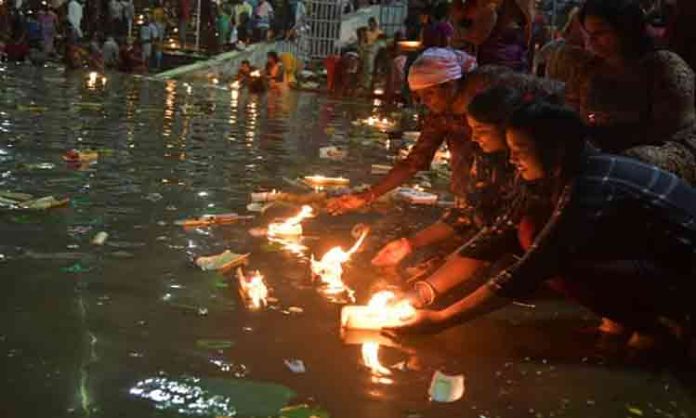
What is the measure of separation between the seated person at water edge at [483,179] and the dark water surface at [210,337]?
308 millimetres

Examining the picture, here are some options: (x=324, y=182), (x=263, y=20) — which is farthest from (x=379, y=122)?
(x=263, y=20)

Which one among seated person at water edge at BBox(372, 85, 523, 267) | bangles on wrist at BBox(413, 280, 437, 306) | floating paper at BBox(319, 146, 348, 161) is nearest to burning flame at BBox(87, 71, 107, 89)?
floating paper at BBox(319, 146, 348, 161)

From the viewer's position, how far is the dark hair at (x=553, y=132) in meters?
3.93

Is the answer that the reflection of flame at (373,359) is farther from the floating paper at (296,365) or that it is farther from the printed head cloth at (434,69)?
the printed head cloth at (434,69)

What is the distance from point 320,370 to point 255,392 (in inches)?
15.6

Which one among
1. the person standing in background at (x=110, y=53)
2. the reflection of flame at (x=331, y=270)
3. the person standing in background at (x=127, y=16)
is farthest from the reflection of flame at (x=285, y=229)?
the person standing in background at (x=127, y=16)

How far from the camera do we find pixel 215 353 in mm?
3943

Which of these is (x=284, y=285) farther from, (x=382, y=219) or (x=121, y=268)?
(x=382, y=219)

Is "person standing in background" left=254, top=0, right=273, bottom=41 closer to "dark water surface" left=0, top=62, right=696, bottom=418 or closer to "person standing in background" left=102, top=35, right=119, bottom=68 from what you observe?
"person standing in background" left=102, top=35, right=119, bottom=68

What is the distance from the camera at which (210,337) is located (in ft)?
13.6

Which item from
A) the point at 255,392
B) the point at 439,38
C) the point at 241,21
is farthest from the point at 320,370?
the point at 241,21

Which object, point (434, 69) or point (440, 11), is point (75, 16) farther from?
point (434, 69)

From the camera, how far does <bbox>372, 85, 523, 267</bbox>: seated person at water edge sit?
184 inches

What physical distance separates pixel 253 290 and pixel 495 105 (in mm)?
1603
